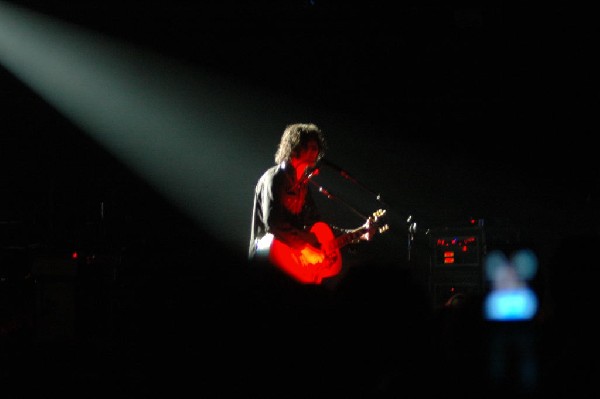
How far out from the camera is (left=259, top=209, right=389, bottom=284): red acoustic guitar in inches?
172

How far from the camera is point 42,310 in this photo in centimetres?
535

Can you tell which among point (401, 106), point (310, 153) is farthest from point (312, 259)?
point (401, 106)

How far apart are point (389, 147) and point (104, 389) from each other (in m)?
4.84

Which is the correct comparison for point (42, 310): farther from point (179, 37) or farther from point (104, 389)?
point (179, 37)

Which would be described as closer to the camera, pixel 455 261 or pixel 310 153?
pixel 310 153

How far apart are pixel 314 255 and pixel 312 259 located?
3cm

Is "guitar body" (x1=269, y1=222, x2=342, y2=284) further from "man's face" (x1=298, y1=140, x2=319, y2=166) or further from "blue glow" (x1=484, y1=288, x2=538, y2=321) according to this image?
"blue glow" (x1=484, y1=288, x2=538, y2=321)

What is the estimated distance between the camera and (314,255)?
4.58 metres

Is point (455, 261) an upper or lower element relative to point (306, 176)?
lower

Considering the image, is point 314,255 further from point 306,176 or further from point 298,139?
point 298,139

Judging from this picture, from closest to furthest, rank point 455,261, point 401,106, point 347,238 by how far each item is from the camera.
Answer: point 347,238 → point 455,261 → point 401,106

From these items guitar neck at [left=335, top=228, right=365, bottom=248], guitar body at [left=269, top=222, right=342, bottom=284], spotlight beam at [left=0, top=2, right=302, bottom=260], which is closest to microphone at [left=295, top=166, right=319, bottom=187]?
guitar body at [left=269, top=222, right=342, bottom=284]

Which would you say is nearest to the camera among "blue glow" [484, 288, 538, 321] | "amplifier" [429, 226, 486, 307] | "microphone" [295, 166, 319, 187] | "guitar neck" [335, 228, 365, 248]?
"blue glow" [484, 288, 538, 321]

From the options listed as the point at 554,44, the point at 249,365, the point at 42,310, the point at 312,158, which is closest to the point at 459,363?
the point at 249,365
